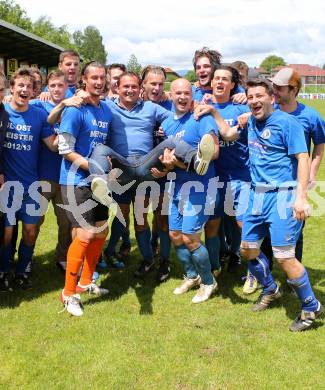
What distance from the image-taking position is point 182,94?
428 cm

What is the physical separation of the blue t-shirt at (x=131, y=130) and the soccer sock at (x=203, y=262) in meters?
1.11

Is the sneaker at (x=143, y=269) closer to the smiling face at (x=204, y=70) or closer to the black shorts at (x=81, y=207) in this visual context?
the black shorts at (x=81, y=207)

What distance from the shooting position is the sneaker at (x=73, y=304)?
173 inches

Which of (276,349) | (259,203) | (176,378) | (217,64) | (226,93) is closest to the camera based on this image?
(176,378)

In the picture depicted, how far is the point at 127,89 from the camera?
4.47m

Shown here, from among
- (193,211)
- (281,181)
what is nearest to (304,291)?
(281,181)

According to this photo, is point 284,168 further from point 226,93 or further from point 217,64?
point 217,64

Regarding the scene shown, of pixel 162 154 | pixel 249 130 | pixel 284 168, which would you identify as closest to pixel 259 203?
pixel 284 168

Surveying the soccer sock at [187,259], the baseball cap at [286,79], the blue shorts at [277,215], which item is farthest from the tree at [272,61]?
the blue shorts at [277,215]

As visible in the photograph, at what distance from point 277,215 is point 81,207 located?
178 centimetres

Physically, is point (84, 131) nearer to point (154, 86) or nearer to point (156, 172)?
point (156, 172)

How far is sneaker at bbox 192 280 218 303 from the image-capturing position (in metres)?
4.72

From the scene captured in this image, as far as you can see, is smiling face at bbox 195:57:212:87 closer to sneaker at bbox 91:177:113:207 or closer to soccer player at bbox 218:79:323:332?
soccer player at bbox 218:79:323:332

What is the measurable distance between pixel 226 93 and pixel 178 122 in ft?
1.96
